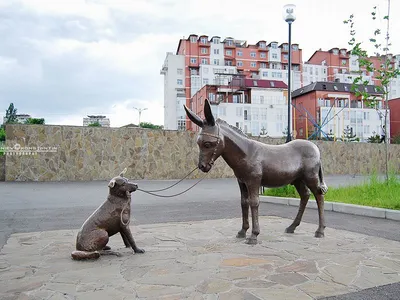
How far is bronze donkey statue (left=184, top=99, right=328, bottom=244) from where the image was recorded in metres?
4.42

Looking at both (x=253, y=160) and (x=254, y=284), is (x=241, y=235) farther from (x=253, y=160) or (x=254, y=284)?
(x=254, y=284)

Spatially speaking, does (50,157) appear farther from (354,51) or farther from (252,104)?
(252,104)

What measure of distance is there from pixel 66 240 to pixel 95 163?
38.3 ft

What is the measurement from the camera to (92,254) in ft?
12.5

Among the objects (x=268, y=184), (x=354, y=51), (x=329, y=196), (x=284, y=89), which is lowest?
(x=329, y=196)

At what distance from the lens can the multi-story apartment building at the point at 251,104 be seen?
5259 centimetres

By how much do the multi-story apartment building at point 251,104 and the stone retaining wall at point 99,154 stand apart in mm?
34396

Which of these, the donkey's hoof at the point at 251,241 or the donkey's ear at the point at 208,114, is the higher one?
the donkey's ear at the point at 208,114

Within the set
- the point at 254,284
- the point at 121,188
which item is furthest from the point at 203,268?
the point at 121,188

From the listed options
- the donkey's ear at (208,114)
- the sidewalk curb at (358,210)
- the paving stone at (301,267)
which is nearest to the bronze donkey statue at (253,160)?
the donkey's ear at (208,114)

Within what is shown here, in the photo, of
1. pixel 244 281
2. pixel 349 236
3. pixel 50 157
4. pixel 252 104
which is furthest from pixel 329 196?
pixel 252 104

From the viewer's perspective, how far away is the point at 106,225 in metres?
3.97

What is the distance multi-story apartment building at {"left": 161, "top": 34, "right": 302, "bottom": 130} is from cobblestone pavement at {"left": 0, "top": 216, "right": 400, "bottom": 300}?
192 feet

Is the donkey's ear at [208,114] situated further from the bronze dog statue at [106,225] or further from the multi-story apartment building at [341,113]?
the multi-story apartment building at [341,113]
